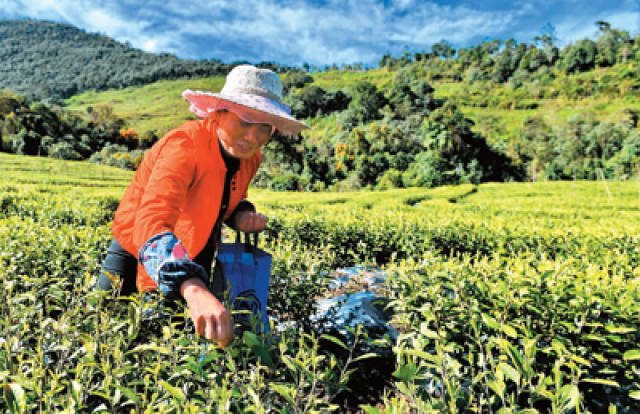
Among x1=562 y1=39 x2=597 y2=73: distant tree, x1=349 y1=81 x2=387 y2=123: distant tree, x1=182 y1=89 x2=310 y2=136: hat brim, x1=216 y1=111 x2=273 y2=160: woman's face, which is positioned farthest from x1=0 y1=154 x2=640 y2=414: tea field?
x1=562 y1=39 x2=597 y2=73: distant tree

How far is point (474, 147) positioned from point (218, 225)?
41.0 m

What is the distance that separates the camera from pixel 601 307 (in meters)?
2.30

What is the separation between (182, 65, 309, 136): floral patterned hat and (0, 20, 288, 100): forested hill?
136 meters

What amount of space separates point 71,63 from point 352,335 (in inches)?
7853

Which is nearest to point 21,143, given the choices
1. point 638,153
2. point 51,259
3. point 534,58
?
point 51,259

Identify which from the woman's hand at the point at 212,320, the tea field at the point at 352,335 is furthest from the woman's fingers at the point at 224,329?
the tea field at the point at 352,335

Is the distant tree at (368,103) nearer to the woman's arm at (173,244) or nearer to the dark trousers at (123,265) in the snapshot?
the dark trousers at (123,265)

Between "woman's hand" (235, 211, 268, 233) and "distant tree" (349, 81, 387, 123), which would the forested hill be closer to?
"distant tree" (349, 81, 387, 123)

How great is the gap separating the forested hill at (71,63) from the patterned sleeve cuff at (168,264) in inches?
5378

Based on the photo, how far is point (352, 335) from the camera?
10.2 ft

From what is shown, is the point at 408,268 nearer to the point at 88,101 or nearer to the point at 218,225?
the point at 218,225

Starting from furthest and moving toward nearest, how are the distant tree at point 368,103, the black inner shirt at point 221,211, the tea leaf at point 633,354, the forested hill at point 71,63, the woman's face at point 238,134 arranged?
the forested hill at point 71,63 < the distant tree at point 368,103 < the black inner shirt at point 221,211 < the woman's face at point 238,134 < the tea leaf at point 633,354

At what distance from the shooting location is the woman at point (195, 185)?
128 cm

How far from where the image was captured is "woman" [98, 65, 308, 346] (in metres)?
1.28
